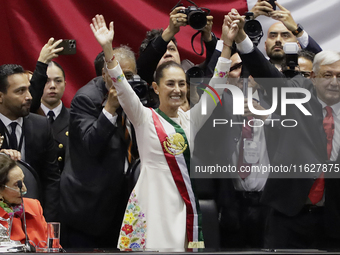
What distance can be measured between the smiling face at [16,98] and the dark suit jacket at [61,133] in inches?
10.6

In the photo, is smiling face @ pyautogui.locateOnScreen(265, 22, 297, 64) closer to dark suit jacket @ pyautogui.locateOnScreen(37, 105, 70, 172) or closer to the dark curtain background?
the dark curtain background

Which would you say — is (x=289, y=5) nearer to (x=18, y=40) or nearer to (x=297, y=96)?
(x=297, y=96)

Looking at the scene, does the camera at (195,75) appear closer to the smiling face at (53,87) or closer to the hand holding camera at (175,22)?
the hand holding camera at (175,22)

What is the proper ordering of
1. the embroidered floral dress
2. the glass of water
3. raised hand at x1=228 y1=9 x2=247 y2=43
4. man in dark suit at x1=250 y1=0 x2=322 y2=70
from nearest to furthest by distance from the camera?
the glass of water < the embroidered floral dress < raised hand at x1=228 y1=9 x2=247 y2=43 < man in dark suit at x1=250 y1=0 x2=322 y2=70

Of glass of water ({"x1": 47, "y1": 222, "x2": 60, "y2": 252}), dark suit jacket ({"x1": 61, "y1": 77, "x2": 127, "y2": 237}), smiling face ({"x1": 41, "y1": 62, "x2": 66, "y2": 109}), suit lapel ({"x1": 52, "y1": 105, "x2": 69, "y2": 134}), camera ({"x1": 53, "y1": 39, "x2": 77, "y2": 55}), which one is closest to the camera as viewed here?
glass of water ({"x1": 47, "y1": 222, "x2": 60, "y2": 252})

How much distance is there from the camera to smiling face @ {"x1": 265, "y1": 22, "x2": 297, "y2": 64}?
335 centimetres

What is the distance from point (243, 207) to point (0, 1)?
87.7 inches

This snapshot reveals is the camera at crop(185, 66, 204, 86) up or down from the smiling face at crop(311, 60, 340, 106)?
up

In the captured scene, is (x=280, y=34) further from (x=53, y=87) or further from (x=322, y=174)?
(x=53, y=87)

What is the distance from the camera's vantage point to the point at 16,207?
8.00 feet

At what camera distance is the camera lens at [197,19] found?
9.58ft

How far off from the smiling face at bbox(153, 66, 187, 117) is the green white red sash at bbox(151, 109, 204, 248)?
0.07m

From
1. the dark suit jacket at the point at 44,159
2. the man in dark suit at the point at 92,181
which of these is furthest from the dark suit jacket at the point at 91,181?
the dark suit jacket at the point at 44,159

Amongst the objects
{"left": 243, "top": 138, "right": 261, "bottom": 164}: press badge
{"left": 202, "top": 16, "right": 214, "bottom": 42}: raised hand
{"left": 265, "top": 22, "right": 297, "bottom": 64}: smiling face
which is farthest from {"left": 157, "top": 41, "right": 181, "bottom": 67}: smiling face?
{"left": 243, "top": 138, "right": 261, "bottom": 164}: press badge
